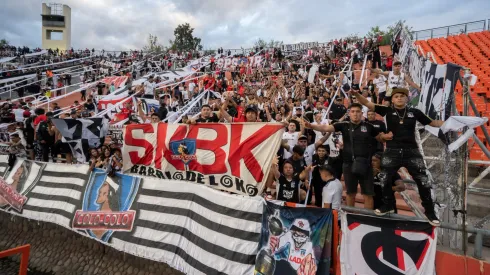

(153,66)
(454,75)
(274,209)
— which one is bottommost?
(274,209)

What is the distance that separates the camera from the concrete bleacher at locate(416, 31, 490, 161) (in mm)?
9719

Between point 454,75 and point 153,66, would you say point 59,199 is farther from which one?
point 153,66

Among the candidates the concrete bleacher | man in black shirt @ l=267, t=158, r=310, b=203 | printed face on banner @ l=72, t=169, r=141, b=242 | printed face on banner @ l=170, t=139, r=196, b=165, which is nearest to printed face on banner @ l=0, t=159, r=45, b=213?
printed face on banner @ l=72, t=169, r=141, b=242

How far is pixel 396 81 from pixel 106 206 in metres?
7.98

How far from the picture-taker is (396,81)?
877 centimetres

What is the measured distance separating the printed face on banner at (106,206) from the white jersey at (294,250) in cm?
319

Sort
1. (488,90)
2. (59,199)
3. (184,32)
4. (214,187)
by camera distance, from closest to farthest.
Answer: (214,187) < (59,199) < (488,90) < (184,32)

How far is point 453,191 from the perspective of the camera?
13.2 feet

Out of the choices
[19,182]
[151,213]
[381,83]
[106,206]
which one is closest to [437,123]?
[151,213]

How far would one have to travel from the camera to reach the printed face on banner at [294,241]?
4277 mm

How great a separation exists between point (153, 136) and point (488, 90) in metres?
11.5

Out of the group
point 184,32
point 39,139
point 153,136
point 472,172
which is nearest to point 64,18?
point 184,32

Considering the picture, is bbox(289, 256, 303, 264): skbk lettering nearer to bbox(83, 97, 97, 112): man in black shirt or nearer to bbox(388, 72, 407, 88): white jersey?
bbox(388, 72, 407, 88): white jersey

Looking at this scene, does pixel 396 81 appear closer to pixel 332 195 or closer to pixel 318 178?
pixel 318 178
